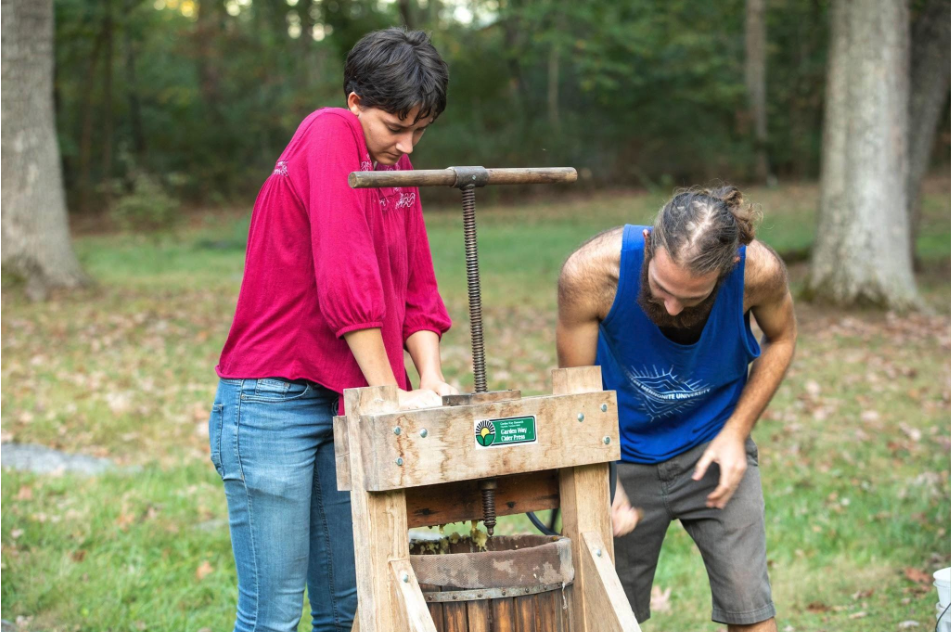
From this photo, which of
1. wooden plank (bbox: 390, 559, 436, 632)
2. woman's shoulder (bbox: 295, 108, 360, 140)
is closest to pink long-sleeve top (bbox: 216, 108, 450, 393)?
woman's shoulder (bbox: 295, 108, 360, 140)

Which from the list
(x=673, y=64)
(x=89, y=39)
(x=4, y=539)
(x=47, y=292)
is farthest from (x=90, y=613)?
(x=673, y=64)

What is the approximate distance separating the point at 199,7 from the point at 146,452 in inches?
1095

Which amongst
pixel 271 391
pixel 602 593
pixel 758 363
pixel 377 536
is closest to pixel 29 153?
pixel 271 391

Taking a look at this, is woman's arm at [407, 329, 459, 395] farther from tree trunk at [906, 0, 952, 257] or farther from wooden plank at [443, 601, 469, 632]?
tree trunk at [906, 0, 952, 257]

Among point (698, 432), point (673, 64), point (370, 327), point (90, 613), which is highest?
point (673, 64)

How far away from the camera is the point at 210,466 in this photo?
6180 mm

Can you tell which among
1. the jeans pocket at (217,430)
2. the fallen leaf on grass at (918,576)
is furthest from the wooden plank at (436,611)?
the fallen leaf on grass at (918,576)

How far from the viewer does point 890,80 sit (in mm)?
10781

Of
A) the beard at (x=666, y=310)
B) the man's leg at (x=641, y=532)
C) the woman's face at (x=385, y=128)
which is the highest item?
the woman's face at (x=385, y=128)

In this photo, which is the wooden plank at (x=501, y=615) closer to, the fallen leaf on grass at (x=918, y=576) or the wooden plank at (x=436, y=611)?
the wooden plank at (x=436, y=611)

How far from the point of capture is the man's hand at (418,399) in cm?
240

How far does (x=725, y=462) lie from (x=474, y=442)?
1.12 meters

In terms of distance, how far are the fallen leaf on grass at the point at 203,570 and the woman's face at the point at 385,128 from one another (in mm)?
2822

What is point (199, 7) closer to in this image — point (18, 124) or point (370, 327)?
point (18, 124)
